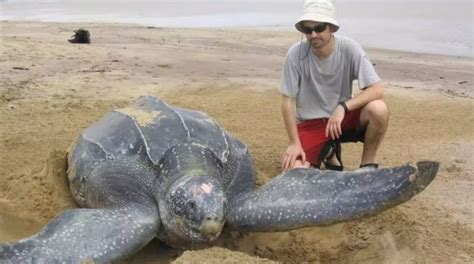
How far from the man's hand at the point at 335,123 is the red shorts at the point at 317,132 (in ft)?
0.68

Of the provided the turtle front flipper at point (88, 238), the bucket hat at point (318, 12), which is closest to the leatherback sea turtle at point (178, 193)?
the turtle front flipper at point (88, 238)

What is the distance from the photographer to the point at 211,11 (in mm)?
16500

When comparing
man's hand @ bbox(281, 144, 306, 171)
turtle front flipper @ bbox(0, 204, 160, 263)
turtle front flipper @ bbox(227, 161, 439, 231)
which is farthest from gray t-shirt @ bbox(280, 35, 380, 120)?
turtle front flipper @ bbox(0, 204, 160, 263)

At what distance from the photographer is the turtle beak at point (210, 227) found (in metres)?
2.17

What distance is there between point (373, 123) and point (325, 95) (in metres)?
0.28

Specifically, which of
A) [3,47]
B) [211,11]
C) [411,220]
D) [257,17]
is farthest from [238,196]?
[211,11]

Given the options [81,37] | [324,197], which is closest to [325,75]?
[324,197]

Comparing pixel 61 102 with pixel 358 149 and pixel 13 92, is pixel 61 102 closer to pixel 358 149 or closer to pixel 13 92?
pixel 13 92

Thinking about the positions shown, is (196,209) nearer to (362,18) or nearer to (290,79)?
(290,79)

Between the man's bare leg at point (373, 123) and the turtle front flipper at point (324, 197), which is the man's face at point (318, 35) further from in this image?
the turtle front flipper at point (324, 197)

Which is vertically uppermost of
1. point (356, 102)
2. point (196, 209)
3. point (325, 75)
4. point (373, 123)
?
point (325, 75)

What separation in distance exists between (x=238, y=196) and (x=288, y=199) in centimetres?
27

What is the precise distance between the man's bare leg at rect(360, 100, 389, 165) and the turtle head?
109 cm

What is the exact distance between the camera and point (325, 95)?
312 centimetres
